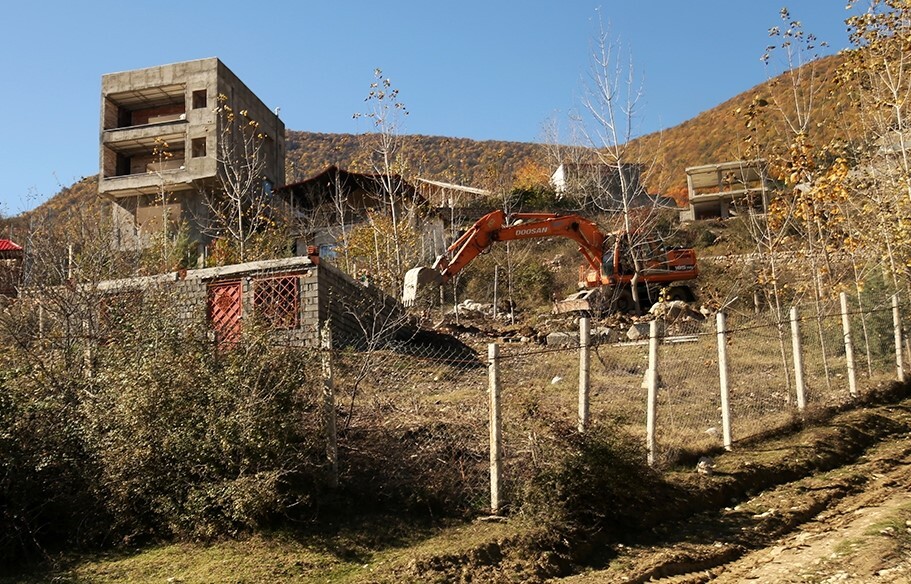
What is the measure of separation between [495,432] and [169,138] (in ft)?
109

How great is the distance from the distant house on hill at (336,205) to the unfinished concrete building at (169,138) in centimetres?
206

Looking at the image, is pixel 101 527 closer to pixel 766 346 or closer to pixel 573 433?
pixel 573 433

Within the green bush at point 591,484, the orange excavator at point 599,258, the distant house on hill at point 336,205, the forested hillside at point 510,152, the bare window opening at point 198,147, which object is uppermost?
the forested hillside at point 510,152

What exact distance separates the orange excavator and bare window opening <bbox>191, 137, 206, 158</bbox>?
64.4 ft

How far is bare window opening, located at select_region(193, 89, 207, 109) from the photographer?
36531mm

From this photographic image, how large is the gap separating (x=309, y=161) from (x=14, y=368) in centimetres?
7964

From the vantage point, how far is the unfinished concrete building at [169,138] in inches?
1412

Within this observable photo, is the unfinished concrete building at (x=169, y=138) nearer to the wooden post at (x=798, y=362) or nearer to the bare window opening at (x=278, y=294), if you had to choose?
the bare window opening at (x=278, y=294)

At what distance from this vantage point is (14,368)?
855 cm

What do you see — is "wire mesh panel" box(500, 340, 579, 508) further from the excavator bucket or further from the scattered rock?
the scattered rock

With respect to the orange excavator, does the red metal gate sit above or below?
below

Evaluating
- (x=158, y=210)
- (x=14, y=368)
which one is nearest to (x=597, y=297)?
(x=14, y=368)

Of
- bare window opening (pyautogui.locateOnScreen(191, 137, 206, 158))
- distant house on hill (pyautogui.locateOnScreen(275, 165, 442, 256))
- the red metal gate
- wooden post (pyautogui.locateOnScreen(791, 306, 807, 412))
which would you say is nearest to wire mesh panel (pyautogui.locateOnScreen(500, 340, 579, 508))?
wooden post (pyautogui.locateOnScreen(791, 306, 807, 412))

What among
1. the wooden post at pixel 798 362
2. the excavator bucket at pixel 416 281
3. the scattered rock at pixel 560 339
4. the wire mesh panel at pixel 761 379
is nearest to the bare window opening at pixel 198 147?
the scattered rock at pixel 560 339
